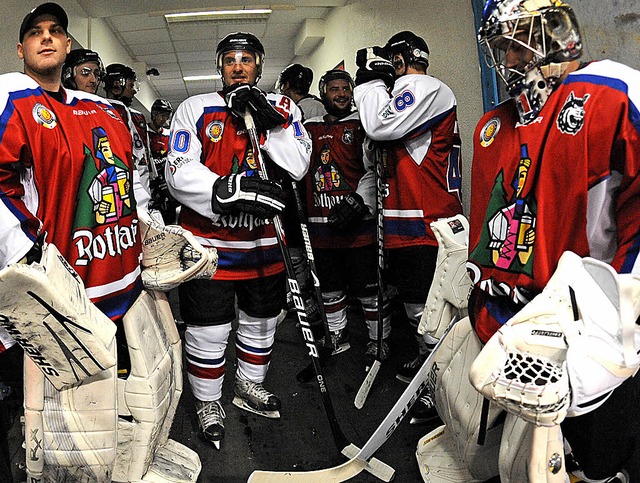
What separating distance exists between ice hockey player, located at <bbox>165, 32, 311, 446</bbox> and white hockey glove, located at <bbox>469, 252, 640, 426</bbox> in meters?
1.24

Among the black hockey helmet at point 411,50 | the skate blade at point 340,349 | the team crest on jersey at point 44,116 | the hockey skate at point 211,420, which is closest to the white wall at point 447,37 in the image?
the black hockey helmet at point 411,50

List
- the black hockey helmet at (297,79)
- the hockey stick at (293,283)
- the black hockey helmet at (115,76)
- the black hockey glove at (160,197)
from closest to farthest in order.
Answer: the hockey stick at (293,283)
the black hockey glove at (160,197)
the black hockey helmet at (115,76)
the black hockey helmet at (297,79)

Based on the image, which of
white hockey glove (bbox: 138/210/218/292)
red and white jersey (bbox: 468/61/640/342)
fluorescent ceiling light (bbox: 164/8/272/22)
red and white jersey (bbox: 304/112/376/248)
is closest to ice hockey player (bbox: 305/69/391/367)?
red and white jersey (bbox: 304/112/376/248)

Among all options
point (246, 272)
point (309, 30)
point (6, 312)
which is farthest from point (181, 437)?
point (309, 30)

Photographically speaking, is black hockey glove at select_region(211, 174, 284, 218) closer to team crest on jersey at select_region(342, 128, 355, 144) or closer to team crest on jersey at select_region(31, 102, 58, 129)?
team crest on jersey at select_region(31, 102, 58, 129)

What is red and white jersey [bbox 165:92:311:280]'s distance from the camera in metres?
2.16

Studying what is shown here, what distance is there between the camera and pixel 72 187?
1465 millimetres

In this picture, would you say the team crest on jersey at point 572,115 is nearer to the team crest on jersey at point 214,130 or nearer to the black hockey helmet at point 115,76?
the team crest on jersey at point 214,130

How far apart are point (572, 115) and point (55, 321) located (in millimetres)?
1150

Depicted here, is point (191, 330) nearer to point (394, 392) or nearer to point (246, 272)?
point (246, 272)

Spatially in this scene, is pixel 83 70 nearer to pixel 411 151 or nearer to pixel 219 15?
pixel 411 151

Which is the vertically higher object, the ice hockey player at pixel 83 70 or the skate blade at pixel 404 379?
the ice hockey player at pixel 83 70

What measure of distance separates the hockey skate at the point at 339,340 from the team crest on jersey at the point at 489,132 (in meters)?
1.86

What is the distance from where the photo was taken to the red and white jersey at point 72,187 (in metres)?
1.36
